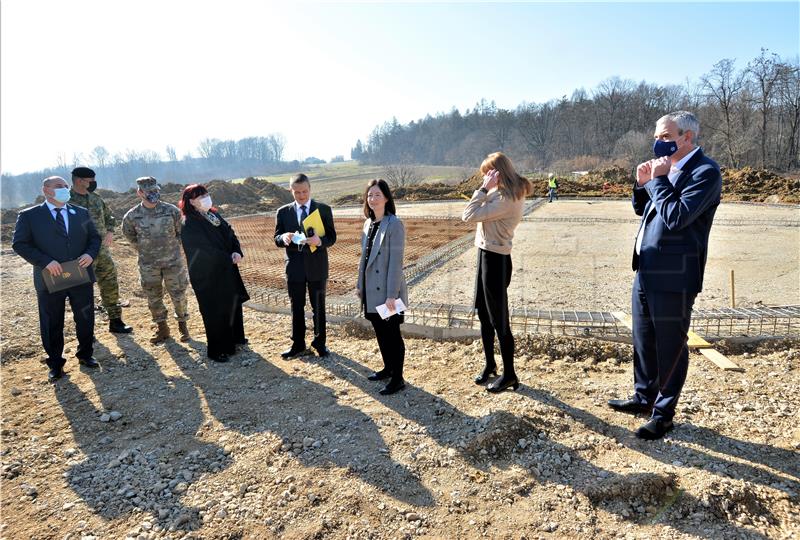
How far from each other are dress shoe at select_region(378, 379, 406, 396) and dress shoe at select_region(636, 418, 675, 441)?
5.48 ft

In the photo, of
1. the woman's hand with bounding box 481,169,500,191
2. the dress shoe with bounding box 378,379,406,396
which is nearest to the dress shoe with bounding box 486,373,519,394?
the dress shoe with bounding box 378,379,406,396

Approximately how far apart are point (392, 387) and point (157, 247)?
2860 millimetres

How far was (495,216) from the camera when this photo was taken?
3109mm

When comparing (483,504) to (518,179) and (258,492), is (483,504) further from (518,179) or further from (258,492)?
(518,179)

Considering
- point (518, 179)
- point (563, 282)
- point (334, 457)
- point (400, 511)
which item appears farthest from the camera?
point (563, 282)

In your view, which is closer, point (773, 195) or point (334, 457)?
point (334, 457)

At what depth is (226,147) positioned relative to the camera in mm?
107812

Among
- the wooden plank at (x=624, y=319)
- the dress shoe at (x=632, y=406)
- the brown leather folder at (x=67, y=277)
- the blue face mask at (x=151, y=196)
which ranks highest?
the blue face mask at (x=151, y=196)

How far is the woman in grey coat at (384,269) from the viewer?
132 inches

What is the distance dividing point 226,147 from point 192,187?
114223 mm

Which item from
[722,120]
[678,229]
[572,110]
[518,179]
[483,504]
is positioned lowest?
[483,504]

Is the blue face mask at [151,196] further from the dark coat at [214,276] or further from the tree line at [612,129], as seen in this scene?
the tree line at [612,129]

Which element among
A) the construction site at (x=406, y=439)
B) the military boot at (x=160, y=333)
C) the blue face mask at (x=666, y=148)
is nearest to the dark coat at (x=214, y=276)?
the construction site at (x=406, y=439)

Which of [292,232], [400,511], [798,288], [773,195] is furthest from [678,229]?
[773,195]
